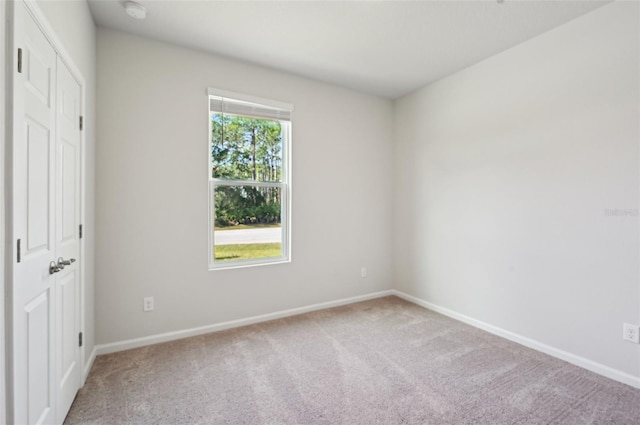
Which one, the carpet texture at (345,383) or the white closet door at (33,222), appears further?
the carpet texture at (345,383)

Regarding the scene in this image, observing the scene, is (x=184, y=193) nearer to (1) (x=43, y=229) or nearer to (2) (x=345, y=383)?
(1) (x=43, y=229)

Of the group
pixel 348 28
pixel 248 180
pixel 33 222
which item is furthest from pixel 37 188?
pixel 348 28

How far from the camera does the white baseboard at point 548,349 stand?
2.11 meters

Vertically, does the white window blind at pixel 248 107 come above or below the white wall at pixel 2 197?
above

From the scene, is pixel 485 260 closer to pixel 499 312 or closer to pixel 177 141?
pixel 499 312

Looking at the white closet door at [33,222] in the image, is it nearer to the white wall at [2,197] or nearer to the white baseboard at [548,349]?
the white wall at [2,197]

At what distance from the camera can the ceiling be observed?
2203mm

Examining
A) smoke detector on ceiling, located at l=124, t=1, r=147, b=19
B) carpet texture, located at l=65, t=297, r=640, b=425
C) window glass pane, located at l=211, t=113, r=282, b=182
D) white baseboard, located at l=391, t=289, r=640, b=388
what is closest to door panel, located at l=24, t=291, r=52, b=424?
carpet texture, located at l=65, t=297, r=640, b=425

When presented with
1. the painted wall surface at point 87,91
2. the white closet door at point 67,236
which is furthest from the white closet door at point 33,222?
the painted wall surface at point 87,91

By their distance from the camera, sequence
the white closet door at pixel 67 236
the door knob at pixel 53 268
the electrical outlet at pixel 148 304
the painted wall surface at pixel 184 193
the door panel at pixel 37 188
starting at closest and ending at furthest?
the door panel at pixel 37 188, the door knob at pixel 53 268, the white closet door at pixel 67 236, the painted wall surface at pixel 184 193, the electrical outlet at pixel 148 304

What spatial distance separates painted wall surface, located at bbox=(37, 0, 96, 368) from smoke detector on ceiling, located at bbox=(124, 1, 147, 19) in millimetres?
272

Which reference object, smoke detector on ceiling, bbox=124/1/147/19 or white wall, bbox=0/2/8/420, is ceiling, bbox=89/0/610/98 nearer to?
smoke detector on ceiling, bbox=124/1/147/19

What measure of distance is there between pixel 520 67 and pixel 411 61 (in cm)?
100

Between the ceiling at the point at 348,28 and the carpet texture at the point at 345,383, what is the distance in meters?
2.77
